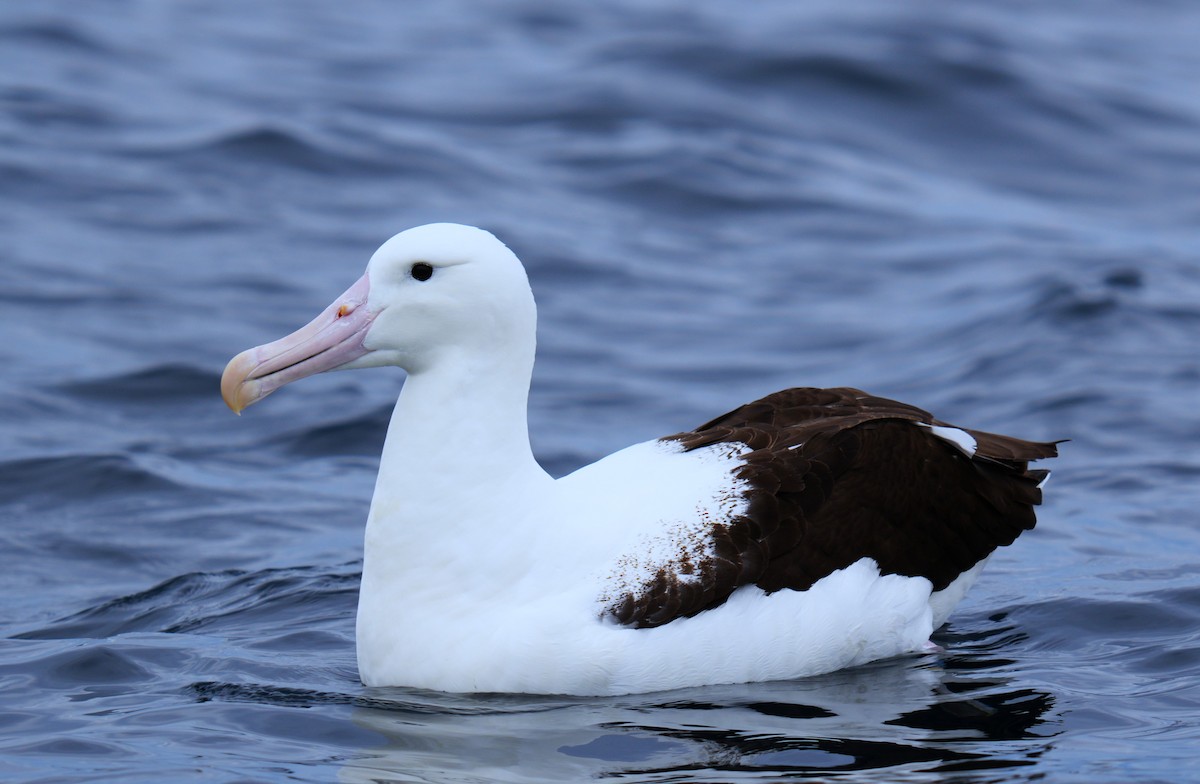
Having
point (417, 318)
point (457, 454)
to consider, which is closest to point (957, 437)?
point (457, 454)

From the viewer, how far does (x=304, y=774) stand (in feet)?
21.7

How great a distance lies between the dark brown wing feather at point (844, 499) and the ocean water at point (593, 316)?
45 cm

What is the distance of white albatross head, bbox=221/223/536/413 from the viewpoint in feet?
24.1

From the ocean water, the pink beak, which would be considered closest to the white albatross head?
the pink beak

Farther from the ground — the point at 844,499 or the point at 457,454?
the point at 457,454

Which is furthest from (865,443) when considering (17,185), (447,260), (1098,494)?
(17,185)

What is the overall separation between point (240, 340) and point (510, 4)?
528 inches

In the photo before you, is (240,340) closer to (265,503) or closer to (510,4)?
(265,503)

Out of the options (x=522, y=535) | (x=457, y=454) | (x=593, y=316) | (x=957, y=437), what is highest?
(x=593, y=316)

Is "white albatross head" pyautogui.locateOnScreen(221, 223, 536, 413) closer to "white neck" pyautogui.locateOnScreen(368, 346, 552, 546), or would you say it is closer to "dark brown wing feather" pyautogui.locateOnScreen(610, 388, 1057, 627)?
"white neck" pyautogui.locateOnScreen(368, 346, 552, 546)

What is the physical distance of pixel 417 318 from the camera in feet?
24.3

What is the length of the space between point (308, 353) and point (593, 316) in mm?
8379

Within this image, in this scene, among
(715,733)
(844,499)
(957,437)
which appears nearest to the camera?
(715,733)

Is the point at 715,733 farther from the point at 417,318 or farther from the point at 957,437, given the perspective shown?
the point at 957,437
